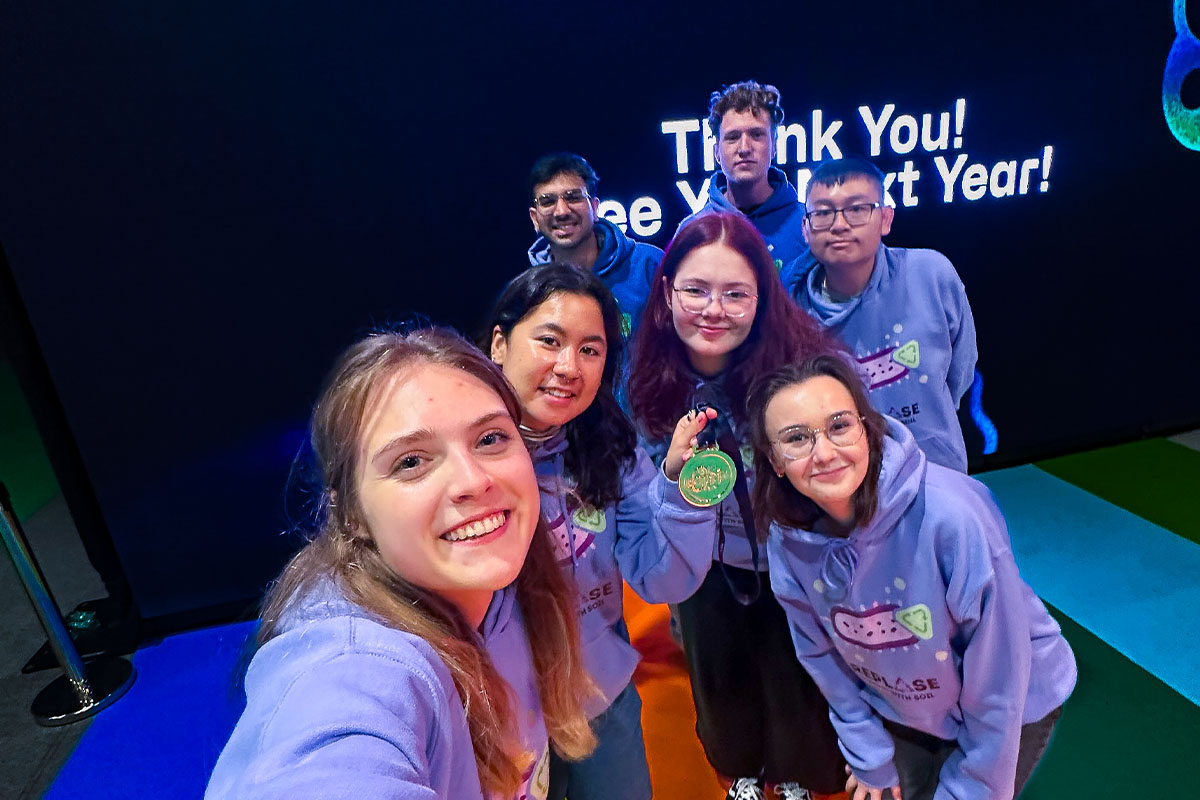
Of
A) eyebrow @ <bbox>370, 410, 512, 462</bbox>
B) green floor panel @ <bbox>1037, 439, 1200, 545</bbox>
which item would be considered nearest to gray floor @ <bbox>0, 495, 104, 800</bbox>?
eyebrow @ <bbox>370, 410, 512, 462</bbox>

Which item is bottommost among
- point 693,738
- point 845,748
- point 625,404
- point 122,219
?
point 693,738

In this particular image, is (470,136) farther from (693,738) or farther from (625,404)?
(693,738)

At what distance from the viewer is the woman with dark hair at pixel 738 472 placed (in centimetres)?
213

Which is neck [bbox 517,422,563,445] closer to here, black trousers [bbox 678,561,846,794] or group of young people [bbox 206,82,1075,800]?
group of young people [bbox 206,82,1075,800]

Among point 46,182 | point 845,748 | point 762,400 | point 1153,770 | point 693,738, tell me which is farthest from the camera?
point 46,182

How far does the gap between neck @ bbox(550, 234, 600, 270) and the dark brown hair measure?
2.63 ft

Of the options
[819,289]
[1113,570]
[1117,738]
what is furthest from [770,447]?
[1113,570]

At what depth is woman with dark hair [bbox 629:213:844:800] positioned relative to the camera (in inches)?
83.7

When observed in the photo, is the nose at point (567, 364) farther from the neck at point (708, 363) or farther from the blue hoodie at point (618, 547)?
the neck at point (708, 363)

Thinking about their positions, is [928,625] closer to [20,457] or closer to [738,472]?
[738,472]

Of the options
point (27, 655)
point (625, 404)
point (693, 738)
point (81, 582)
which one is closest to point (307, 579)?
point (625, 404)

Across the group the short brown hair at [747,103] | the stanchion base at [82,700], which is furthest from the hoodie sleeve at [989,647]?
the stanchion base at [82,700]

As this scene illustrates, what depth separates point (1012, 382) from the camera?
453 centimetres

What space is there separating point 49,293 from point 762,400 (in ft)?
11.4
